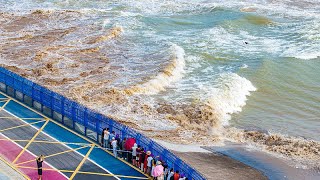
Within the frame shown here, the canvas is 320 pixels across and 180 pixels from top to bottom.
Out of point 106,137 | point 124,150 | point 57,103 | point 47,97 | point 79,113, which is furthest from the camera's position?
point 47,97

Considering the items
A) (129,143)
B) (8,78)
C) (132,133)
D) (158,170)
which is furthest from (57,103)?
(158,170)

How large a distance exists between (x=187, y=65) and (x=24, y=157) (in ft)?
82.6

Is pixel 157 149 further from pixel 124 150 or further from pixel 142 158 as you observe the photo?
pixel 124 150

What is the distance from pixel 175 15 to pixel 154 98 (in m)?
33.0

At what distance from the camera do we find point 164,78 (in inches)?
1652

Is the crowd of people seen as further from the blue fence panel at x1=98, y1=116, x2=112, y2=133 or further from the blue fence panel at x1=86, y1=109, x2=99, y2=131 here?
the blue fence panel at x1=86, y1=109, x2=99, y2=131

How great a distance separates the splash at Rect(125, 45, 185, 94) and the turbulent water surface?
10 cm

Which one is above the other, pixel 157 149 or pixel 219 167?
pixel 157 149

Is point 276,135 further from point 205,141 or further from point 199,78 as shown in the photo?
point 199,78

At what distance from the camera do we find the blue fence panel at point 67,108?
26594 mm

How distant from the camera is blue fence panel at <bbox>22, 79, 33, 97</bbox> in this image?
2938 centimetres

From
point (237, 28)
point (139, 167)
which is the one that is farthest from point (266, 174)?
point (237, 28)

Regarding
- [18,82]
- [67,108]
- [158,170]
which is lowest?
[158,170]

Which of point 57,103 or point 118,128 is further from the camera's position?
point 57,103
